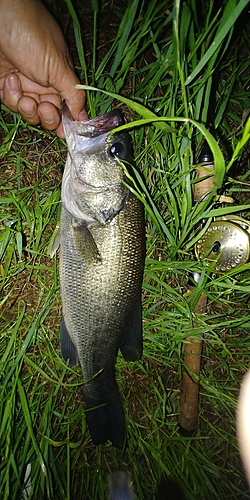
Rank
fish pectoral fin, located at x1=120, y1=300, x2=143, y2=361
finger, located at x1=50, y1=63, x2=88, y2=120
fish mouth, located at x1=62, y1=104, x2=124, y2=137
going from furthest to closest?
fish pectoral fin, located at x1=120, y1=300, x2=143, y2=361 < finger, located at x1=50, y1=63, x2=88, y2=120 < fish mouth, located at x1=62, y1=104, x2=124, y2=137

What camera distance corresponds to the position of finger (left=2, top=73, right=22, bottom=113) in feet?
6.38

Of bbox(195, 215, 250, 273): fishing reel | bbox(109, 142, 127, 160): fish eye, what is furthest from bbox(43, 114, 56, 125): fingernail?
bbox(195, 215, 250, 273): fishing reel

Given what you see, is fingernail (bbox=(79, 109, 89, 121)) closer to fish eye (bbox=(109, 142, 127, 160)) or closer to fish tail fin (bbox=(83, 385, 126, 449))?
fish eye (bbox=(109, 142, 127, 160))

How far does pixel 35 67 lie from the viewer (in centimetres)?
178

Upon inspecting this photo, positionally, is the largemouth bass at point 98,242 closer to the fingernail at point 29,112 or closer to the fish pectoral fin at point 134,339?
the fish pectoral fin at point 134,339

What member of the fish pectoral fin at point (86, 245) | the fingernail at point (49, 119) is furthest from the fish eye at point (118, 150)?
the fingernail at point (49, 119)

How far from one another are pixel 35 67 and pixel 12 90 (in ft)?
0.81

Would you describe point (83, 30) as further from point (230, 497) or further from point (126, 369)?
point (230, 497)

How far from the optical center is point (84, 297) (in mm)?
1730

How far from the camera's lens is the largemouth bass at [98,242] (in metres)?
1.65

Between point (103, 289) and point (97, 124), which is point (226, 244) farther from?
point (97, 124)

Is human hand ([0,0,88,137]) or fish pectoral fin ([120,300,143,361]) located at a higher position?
human hand ([0,0,88,137])

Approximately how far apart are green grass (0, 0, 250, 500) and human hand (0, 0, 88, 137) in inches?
4.2

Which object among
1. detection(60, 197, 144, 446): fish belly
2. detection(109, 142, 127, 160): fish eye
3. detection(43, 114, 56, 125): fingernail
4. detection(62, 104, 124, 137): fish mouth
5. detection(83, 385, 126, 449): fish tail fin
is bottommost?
detection(83, 385, 126, 449): fish tail fin
